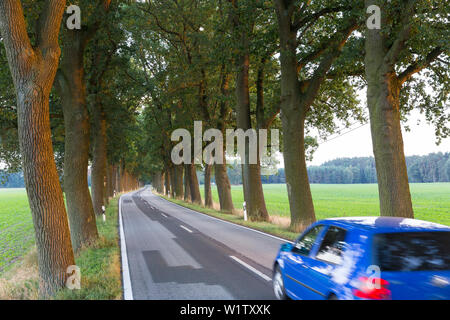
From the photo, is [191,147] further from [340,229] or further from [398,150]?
[340,229]

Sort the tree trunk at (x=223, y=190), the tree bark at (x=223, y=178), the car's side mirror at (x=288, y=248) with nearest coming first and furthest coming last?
the car's side mirror at (x=288, y=248)
the tree bark at (x=223, y=178)
the tree trunk at (x=223, y=190)

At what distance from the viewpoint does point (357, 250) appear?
383 centimetres

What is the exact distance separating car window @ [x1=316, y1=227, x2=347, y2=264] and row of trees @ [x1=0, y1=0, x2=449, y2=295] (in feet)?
15.4

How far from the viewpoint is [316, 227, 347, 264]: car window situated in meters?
4.12

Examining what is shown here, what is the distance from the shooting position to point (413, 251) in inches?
145

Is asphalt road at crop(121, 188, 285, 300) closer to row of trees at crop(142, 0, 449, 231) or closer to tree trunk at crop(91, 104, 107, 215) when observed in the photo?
row of trees at crop(142, 0, 449, 231)

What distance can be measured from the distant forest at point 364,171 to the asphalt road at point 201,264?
108 meters

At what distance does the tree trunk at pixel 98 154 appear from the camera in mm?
18328

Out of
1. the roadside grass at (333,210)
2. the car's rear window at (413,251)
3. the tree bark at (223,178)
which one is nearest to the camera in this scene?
the car's rear window at (413,251)

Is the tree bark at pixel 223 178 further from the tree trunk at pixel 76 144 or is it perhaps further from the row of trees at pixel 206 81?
the tree trunk at pixel 76 144

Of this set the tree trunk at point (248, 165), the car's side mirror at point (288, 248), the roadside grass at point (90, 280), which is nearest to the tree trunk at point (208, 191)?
the tree trunk at point (248, 165)

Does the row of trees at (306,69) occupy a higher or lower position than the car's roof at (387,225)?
higher

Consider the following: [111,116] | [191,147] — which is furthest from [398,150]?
[191,147]
